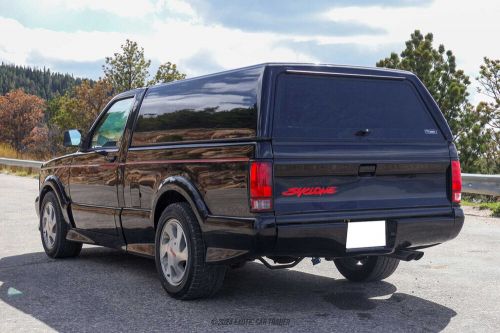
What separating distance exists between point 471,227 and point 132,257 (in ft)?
16.4

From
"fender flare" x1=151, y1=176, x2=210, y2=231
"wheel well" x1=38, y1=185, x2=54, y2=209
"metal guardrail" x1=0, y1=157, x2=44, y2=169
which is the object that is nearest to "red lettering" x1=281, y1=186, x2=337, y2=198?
"fender flare" x1=151, y1=176, x2=210, y2=231

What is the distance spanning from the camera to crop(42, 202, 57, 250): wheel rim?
23.5 ft

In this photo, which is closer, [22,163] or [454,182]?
[454,182]

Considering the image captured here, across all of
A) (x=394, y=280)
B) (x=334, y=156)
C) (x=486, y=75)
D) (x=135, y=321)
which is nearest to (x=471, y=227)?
(x=394, y=280)

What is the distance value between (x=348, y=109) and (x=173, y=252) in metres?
1.74

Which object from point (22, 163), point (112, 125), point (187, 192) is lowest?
point (22, 163)

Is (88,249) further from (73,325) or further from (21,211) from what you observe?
(21,211)

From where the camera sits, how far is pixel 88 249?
308 inches

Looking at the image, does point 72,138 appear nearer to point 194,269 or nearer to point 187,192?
point 187,192

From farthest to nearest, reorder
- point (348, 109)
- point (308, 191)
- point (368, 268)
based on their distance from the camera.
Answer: point (368, 268), point (348, 109), point (308, 191)

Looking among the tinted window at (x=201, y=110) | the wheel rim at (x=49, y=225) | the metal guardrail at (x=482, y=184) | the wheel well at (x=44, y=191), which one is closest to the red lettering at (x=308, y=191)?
the tinted window at (x=201, y=110)

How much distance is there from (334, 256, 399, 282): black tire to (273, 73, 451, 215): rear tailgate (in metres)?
0.87

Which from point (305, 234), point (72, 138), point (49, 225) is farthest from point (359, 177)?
point (49, 225)

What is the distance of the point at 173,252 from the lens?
5.09 metres
